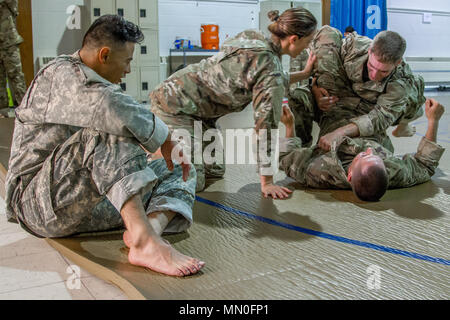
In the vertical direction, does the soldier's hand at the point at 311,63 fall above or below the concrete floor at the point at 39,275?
above

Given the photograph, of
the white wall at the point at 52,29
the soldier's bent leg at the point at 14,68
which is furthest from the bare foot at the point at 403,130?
the white wall at the point at 52,29

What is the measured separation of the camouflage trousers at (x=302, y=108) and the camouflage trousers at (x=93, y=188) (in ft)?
4.89

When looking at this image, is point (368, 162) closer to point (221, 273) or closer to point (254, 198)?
point (254, 198)

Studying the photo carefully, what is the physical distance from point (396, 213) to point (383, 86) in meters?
0.97

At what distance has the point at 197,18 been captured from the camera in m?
8.54

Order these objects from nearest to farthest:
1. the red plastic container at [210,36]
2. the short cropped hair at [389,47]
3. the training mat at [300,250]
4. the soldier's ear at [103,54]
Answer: the training mat at [300,250]
the soldier's ear at [103,54]
the short cropped hair at [389,47]
the red plastic container at [210,36]

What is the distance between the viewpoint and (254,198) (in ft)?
8.14

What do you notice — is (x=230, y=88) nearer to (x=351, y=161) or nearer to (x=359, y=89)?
(x=351, y=161)

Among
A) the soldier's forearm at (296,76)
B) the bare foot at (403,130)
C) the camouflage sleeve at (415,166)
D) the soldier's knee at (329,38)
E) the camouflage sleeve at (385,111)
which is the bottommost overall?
the camouflage sleeve at (415,166)

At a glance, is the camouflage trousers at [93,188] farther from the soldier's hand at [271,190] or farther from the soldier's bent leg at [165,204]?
the soldier's hand at [271,190]

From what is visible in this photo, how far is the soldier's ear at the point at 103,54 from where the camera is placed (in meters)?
1.64

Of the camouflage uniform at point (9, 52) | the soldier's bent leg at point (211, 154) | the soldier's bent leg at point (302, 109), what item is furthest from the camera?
the camouflage uniform at point (9, 52)

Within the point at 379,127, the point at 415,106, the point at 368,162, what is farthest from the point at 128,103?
the point at 415,106

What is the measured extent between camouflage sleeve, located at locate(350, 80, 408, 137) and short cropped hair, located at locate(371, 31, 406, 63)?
30 cm
